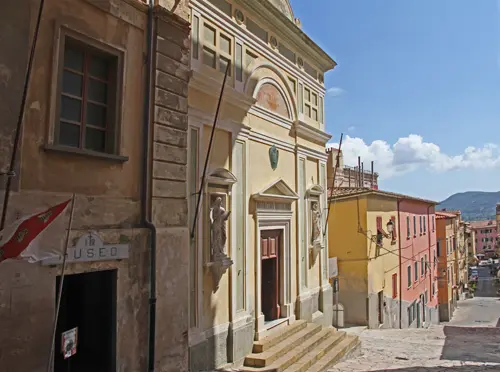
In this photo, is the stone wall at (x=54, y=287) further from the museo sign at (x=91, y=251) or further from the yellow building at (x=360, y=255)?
the yellow building at (x=360, y=255)

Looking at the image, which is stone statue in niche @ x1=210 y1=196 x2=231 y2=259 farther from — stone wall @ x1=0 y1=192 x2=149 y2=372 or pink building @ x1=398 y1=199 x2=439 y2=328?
pink building @ x1=398 y1=199 x2=439 y2=328

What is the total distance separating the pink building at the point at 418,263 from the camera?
80.8 ft

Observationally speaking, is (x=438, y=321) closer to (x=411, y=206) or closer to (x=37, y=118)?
(x=411, y=206)

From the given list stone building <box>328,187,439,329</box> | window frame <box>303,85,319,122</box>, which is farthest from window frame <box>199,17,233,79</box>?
stone building <box>328,187,439,329</box>

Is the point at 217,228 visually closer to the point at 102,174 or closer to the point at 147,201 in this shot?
the point at 147,201

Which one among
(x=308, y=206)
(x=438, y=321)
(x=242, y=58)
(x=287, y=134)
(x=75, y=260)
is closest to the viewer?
(x=75, y=260)

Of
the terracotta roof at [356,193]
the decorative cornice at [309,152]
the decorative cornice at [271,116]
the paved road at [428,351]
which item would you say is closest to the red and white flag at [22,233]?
the decorative cornice at [271,116]

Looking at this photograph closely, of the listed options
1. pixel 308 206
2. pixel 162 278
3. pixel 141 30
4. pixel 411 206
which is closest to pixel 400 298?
pixel 411 206

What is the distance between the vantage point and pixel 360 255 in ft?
63.5

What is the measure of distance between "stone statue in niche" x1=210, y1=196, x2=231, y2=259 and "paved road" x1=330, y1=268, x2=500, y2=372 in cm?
453

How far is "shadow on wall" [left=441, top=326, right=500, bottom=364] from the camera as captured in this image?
42.8 feet

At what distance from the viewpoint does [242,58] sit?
11.3 meters

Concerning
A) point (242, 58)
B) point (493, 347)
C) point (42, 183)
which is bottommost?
point (493, 347)

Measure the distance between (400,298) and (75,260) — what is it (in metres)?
20.8
